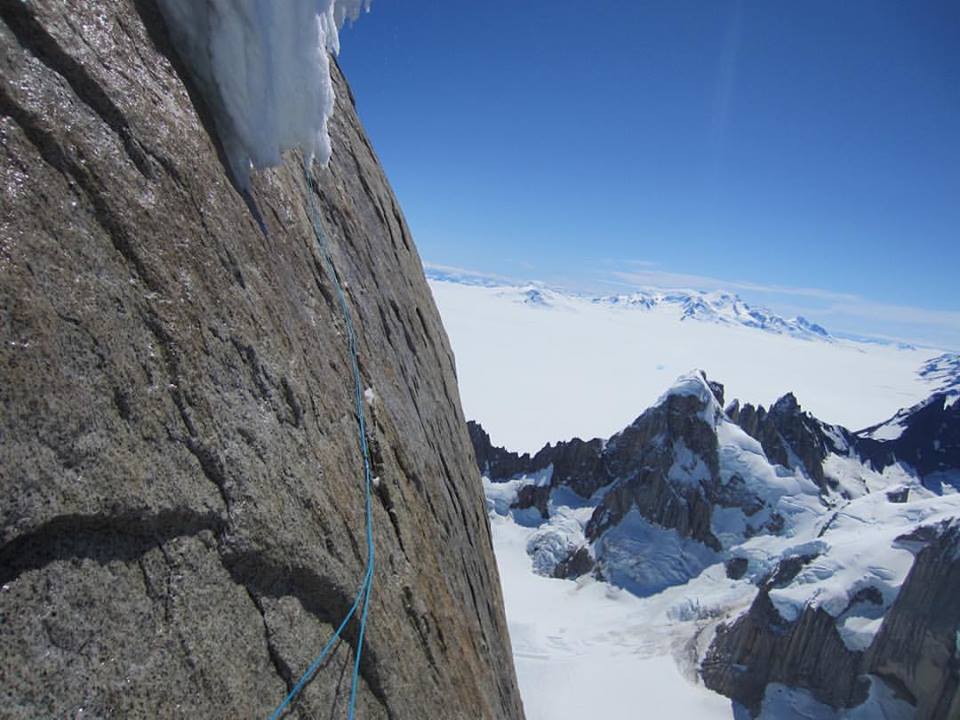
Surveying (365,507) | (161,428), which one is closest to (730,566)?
(365,507)

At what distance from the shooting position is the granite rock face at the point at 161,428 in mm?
2768

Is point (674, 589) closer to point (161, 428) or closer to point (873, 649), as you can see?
point (873, 649)

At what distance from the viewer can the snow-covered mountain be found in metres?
44.3

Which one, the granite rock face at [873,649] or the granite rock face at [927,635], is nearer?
the granite rock face at [927,635]

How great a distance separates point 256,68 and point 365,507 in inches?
173

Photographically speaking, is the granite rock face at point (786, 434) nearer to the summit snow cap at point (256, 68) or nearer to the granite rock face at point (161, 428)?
the granite rock face at point (161, 428)

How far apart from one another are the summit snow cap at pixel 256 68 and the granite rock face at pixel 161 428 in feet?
0.83

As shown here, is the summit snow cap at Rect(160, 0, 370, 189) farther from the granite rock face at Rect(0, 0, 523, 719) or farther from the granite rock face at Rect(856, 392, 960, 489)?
the granite rock face at Rect(856, 392, 960, 489)

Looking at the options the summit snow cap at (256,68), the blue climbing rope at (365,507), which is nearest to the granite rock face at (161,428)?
the blue climbing rope at (365,507)

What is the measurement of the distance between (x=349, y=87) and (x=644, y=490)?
247 ft

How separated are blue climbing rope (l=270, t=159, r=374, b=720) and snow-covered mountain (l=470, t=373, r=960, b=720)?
1985 inches

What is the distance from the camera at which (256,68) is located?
5.23 m

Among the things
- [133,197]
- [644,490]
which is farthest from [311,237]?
[644,490]

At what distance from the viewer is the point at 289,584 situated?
4.13 m
